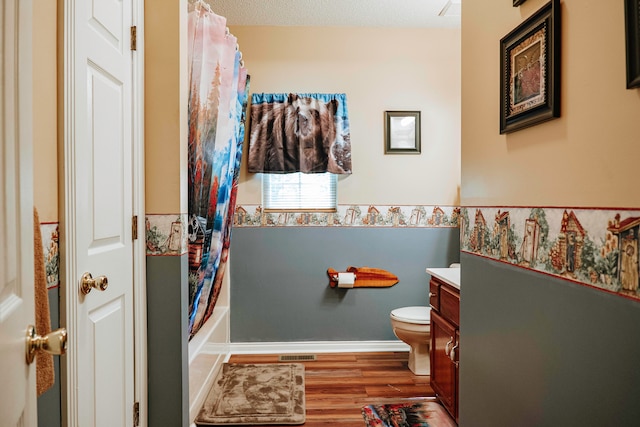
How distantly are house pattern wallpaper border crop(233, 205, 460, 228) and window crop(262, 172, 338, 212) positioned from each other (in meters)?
0.07

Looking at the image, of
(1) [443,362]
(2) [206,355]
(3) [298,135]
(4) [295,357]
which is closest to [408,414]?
(1) [443,362]

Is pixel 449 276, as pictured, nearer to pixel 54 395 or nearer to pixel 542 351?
pixel 542 351

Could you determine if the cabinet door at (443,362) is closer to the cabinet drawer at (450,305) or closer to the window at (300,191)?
the cabinet drawer at (450,305)

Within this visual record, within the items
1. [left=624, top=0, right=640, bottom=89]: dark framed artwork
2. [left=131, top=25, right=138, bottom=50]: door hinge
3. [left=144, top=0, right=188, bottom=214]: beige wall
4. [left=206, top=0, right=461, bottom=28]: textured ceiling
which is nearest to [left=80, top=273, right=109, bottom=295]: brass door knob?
[left=144, top=0, right=188, bottom=214]: beige wall

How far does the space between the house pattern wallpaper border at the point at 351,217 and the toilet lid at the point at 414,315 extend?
72 centimetres

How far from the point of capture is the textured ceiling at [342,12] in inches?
110

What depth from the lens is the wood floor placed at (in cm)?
220

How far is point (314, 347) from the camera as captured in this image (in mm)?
3158

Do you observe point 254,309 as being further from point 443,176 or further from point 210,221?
point 443,176

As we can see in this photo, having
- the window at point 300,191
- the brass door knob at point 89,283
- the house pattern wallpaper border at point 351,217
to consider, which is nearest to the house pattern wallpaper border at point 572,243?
the brass door knob at point 89,283

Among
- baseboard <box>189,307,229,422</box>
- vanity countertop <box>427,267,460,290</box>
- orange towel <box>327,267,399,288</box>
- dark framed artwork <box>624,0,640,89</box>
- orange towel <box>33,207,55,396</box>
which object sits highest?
dark framed artwork <box>624,0,640,89</box>

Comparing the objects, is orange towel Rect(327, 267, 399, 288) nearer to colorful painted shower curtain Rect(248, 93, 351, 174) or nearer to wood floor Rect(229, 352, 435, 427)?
wood floor Rect(229, 352, 435, 427)

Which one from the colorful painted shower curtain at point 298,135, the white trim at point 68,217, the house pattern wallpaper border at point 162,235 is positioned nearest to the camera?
the white trim at point 68,217

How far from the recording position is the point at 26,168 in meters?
0.64
